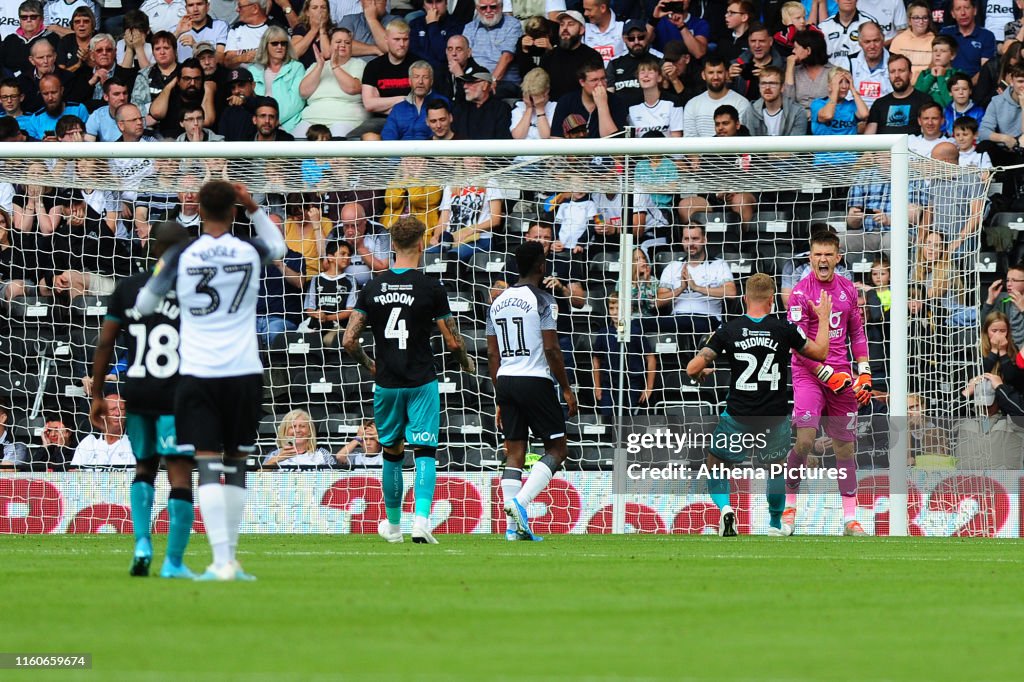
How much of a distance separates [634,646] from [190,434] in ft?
9.63

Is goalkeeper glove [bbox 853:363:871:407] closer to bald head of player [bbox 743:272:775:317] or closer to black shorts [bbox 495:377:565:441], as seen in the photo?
bald head of player [bbox 743:272:775:317]

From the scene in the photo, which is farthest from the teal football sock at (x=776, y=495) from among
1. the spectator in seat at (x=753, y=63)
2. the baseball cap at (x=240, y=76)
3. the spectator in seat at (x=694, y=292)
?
the baseball cap at (x=240, y=76)

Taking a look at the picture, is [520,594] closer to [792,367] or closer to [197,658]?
[197,658]

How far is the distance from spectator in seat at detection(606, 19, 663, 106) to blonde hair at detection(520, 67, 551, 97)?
2.48 ft

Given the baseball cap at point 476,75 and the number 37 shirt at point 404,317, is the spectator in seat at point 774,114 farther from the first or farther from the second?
the number 37 shirt at point 404,317

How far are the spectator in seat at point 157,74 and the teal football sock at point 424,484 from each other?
952cm

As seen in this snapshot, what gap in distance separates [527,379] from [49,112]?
9.99 meters

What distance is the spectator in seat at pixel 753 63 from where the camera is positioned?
1812cm

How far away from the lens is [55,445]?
15.5 m

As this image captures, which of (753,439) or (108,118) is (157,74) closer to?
(108,118)

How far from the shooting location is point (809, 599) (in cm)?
750

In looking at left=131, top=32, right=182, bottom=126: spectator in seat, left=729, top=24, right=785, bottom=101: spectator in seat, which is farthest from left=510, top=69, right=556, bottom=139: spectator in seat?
left=131, top=32, right=182, bottom=126: spectator in seat

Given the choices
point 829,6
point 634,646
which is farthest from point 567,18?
point 634,646

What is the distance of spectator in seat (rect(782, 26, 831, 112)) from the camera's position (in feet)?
59.1
